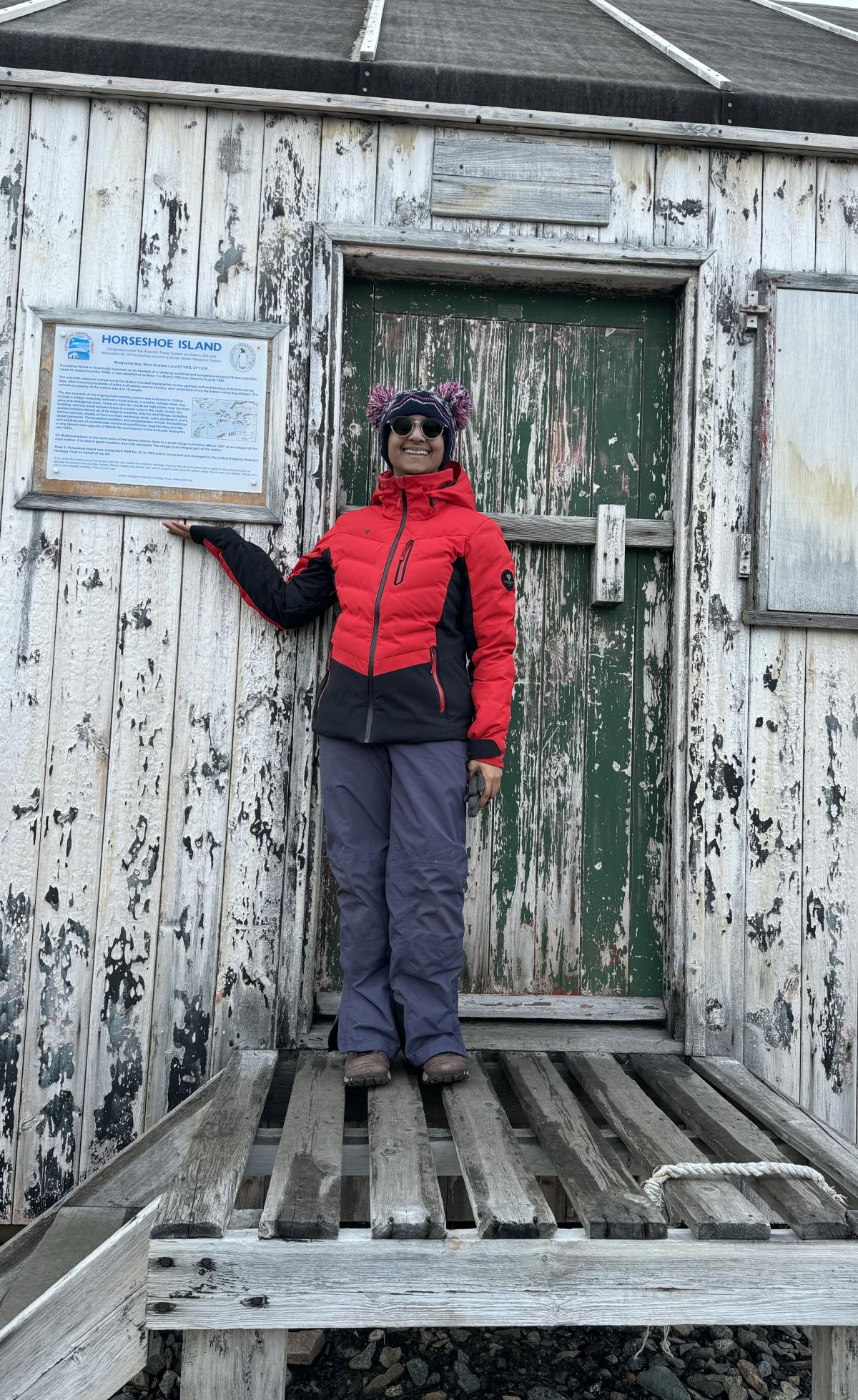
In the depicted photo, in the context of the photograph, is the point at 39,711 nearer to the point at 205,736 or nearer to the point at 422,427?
the point at 205,736

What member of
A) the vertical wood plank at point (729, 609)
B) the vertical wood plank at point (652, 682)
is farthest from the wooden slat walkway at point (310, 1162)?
the vertical wood plank at point (729, 609)

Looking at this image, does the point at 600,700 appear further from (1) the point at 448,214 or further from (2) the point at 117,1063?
(2) the point at 117,1063

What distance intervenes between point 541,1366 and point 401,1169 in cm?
102

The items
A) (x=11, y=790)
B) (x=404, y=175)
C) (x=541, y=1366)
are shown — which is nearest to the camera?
(x=541, y=1366)

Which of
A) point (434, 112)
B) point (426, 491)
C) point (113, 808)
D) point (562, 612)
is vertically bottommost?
point (113, 808)

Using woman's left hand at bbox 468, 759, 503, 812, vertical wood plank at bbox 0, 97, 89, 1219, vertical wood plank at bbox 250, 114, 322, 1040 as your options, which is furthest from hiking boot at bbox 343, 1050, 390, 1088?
vertical wood plank at bbox 0, 97, 89, 1219

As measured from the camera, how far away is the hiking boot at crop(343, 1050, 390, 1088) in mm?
2377

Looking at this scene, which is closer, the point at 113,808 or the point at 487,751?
the point at 487,751

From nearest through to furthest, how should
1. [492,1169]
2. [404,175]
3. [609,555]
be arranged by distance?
[492,1169]
[404,175]
[609,555]

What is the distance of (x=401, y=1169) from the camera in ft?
6.28

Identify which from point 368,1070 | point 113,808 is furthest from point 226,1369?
point 113,808

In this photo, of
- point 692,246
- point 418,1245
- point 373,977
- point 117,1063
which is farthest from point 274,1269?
point 692,246

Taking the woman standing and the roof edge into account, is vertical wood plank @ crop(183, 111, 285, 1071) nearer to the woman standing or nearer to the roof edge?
the roof edge

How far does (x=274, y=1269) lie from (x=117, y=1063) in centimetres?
125
